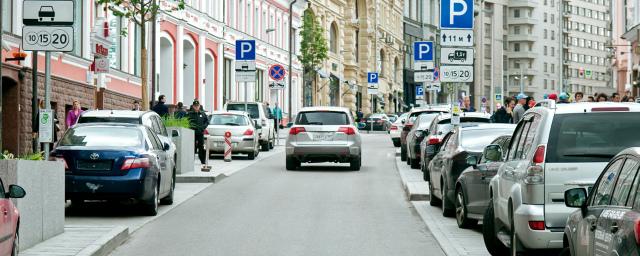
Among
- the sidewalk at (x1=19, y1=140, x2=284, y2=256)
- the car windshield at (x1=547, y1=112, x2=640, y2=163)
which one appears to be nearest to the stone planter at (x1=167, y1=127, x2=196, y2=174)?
the sidewalk at (x1=19, y1=140, x2=284, y2=256)

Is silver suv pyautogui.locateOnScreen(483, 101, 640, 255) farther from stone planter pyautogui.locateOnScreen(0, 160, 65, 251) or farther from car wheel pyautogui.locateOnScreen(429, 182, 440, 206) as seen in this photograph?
car wheel pyautogui.locateOnScreen(429, 182, 440, 206)

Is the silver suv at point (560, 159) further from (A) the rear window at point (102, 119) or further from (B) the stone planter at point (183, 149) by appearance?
(B) the stone planter at point (183, 149)

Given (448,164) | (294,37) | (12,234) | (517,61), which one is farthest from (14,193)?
(517,61)

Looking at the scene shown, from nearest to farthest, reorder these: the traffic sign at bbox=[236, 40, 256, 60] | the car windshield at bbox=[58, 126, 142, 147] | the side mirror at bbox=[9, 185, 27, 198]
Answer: the side mirror at bbox=[9, 185, 27, 198]
the car windshield at bbox=[58, 126, 142, 147]
the traffic sign at bbox=[236, 40, 256, 60]

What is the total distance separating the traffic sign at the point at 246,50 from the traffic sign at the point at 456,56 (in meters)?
13.8

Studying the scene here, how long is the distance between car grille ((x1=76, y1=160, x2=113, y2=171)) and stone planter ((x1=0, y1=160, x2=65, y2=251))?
112 inches

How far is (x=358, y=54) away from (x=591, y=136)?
3383 inches

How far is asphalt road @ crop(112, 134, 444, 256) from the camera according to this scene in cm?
1387

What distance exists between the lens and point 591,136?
1070 cm

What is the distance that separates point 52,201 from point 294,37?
205ft

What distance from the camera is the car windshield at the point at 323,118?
29.8 m

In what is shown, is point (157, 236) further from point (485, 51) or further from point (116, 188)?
point (485, 51)

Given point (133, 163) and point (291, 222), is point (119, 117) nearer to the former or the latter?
point (133, 163)

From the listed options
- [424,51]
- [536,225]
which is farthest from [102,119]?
[424,51]
